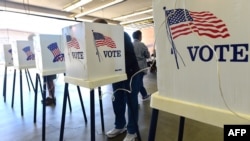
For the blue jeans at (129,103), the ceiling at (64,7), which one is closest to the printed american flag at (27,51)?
the blue jeans at (129,103)

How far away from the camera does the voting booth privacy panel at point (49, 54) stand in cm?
223

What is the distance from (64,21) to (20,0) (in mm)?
2244

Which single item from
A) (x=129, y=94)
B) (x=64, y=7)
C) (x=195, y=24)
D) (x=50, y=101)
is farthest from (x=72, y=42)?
(x=64, y=7)

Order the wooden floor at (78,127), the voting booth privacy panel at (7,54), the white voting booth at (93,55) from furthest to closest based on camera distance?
the voting booth privacy panel at (7,54) < the wooden floor at (78,127) < the white voting booth at (93,55)

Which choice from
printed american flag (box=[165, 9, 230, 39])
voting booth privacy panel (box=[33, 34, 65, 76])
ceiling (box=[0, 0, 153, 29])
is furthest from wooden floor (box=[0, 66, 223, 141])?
ceiling (box=[0, 0, 153, 29])

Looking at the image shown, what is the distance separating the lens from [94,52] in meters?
1.49

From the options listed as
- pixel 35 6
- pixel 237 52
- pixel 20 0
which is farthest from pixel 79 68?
pixel 35 6

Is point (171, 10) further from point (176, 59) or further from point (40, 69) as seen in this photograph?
point (40, 69)

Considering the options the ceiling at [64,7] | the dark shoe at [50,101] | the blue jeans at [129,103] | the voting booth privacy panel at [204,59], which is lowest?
the dark shoe at [50,101]

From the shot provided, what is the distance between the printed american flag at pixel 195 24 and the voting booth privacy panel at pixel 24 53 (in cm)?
284

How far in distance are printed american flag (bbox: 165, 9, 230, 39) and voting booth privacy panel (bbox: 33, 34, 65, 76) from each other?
1795mm

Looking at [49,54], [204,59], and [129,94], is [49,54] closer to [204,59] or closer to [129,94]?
[129,94]

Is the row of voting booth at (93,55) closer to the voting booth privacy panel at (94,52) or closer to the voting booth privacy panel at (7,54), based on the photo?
the voting booth privacy panel at (94,52)

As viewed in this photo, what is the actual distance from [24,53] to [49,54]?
3.65 ft
